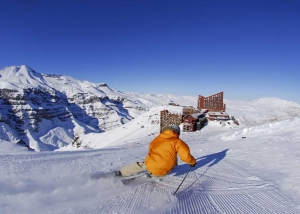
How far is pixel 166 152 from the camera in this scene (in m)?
5.09

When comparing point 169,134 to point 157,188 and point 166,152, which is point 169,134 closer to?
point 166,152

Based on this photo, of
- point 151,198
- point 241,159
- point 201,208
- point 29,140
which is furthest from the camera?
point 29,140

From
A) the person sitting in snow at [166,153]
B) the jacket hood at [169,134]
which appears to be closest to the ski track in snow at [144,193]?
the person sitting in snow at [166,153]

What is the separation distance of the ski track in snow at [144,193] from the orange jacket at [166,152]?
1.19 ft

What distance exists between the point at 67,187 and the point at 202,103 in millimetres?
28194

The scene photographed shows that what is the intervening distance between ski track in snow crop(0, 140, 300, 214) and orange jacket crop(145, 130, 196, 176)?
363mm

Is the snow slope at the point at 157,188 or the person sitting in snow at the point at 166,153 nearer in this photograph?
the snow slope at the point at 157,188

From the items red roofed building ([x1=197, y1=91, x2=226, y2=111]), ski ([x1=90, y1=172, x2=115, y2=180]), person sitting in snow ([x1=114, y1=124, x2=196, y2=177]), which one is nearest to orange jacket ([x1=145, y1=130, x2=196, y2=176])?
person sitting in snow ([x1=114, y1=124, x2=196, y2=177])

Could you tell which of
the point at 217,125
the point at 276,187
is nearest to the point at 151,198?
the point at 276,187

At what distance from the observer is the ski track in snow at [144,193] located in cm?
391

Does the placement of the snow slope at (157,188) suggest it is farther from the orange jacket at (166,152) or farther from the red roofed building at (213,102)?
the red roofed building at (213,102)

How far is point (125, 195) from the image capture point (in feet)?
14.7

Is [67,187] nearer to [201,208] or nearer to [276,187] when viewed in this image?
[201,208]

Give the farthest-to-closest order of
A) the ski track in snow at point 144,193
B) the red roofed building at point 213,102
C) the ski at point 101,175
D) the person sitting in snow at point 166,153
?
the red roofed building at point 213,102 → the ski at point 101,175 → the person sitting in snow at point 166,153 → the ski track in snow at point 144,193
